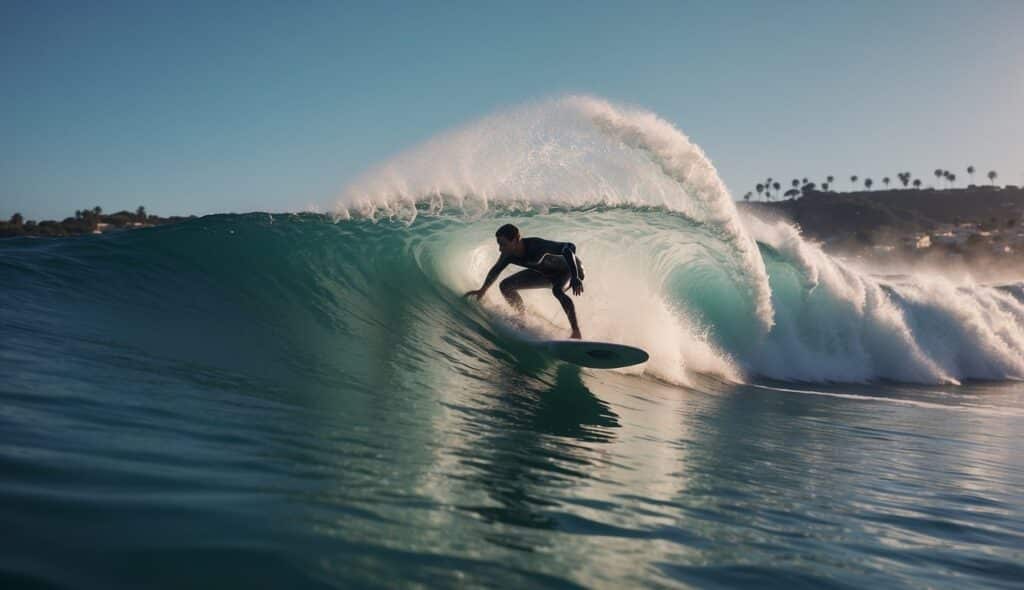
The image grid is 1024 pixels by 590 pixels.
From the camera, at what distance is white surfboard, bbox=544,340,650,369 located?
8195 mm

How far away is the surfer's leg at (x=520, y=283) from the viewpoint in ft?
31.3

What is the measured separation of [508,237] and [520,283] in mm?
979

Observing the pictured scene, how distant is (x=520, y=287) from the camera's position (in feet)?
32.0

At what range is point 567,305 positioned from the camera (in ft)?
29.3

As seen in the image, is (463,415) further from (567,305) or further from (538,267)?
(538,267)

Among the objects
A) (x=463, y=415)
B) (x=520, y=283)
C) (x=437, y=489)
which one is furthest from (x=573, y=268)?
(x=437, y=489)

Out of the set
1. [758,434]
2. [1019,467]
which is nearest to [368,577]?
[758,434]

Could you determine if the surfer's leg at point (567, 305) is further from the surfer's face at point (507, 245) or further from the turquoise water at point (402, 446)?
the surfer's face at point (507, 245)

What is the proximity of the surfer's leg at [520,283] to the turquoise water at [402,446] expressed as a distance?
0.44 meters

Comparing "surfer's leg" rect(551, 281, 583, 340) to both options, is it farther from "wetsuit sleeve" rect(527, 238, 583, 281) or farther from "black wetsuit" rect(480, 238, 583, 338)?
"wetsuit sleeve" rect(527, 238, 583, 281)

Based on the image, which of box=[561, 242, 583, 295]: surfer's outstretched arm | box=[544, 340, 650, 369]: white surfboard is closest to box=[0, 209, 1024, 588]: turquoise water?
box=[544, 340, 650, 369]: white surfboard

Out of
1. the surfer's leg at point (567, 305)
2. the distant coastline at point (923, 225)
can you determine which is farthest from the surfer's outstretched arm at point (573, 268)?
the distant coastline at point (923, 225)

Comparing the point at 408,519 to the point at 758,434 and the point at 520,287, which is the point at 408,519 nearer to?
the point at 758,434

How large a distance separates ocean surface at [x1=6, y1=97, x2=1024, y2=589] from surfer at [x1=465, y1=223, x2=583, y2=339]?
56 cm
